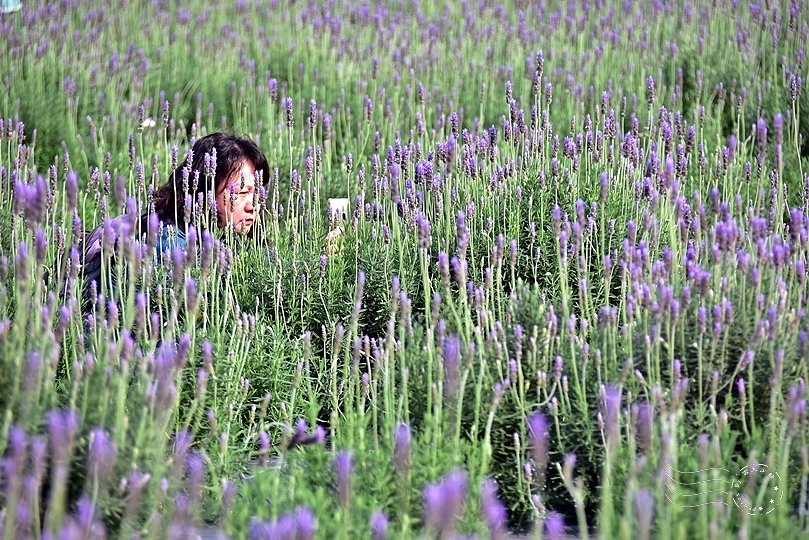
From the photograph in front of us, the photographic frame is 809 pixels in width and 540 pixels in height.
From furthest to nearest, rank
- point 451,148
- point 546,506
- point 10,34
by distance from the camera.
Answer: point 10,34 → point 451,148 → point 546,506

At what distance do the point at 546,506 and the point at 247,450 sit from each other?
88 cm

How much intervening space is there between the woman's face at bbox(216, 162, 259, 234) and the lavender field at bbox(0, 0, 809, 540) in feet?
0.38

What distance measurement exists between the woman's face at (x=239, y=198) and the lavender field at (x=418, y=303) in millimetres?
117

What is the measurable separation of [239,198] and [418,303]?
2.90ft

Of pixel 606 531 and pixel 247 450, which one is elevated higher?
pixel 606 531

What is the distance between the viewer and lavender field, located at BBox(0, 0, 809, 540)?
2268mm

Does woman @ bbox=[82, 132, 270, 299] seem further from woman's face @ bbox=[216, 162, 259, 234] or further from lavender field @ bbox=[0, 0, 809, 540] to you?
lavender field @ bbox=[0, 0, 809, 540]

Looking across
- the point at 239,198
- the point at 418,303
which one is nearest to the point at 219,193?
the point at 239,198

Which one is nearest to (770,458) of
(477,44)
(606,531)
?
(606,531)

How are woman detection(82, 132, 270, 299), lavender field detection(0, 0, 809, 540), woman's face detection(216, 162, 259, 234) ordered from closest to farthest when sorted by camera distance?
1. lavender field detection(0, 0, 809, 540)
2. woman detection(82, 132, 270, 299)
3. woman's face detection(216, 162, 259, 234)

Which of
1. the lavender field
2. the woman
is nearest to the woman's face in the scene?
the woman

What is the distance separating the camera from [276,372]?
11.4ft

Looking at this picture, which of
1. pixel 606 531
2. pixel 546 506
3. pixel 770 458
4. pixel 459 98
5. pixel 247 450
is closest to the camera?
pixel 606 531

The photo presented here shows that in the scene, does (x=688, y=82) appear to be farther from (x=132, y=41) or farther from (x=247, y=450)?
(x=247, y=450)
